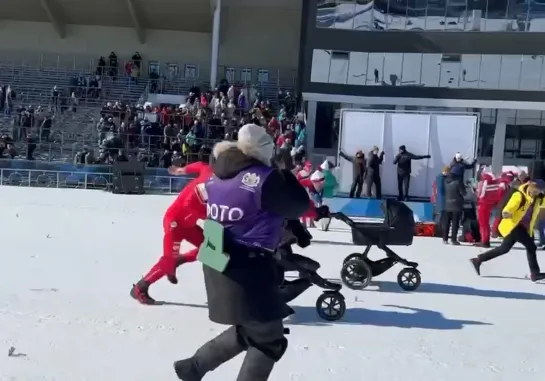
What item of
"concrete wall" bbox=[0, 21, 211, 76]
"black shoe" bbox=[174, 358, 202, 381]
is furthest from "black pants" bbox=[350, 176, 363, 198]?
"concrete wall" bbox=[0, 21, 211, 76]

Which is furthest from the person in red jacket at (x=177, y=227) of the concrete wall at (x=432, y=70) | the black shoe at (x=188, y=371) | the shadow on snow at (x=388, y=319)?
the concrete wall at (x=432, y=70)

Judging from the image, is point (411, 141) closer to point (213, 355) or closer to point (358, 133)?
point (358, 133)

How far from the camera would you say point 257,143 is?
3.87 m

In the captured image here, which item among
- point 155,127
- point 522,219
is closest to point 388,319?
point 522,219

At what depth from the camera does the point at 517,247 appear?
1359 cm

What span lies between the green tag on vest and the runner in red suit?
10.4 m

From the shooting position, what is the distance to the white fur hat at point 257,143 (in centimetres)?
386

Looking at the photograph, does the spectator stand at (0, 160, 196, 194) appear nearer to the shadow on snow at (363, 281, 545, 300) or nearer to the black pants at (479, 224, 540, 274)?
the black pants at (479, 224, 540, 274)

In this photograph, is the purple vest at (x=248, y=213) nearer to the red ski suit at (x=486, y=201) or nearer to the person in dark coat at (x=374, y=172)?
the red ski suit at (x=486, y=201)

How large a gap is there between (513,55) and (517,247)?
65.0ft

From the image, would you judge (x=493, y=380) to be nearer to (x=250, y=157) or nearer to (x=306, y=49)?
(x=250, y=157)

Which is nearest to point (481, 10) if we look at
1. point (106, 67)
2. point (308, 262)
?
point (106, 67)

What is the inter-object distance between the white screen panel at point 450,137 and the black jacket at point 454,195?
4.39 metres

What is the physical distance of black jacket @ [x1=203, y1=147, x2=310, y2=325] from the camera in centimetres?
372
